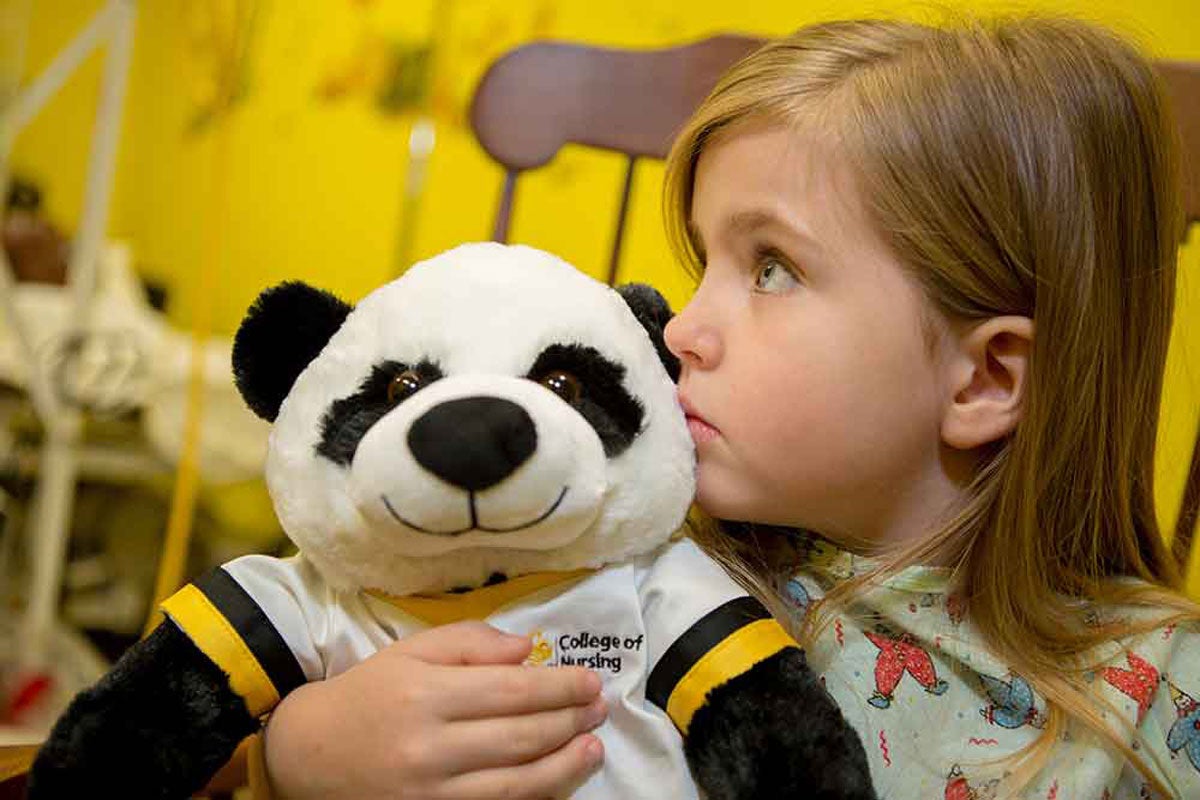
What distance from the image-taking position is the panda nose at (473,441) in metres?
0.52

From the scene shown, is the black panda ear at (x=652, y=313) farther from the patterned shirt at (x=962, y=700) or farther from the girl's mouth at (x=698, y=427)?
the patterned shirt at (x=962, y=700)

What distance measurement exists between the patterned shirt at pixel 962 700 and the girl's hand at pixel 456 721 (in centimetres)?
22

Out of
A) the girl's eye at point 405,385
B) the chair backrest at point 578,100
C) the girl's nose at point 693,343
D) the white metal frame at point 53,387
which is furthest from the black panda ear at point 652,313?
the white metal frame at point 53,387

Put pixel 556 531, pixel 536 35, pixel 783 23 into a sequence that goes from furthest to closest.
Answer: pixel 536 35 < pixel 783 23 < pixel 556 531

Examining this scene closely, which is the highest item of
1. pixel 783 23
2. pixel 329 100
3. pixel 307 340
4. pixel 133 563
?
pixel 783 23

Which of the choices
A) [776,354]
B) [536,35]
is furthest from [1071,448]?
[536,35]

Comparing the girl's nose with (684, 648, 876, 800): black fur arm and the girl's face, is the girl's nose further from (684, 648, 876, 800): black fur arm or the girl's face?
(684, 648, 876, 800): black fur arm

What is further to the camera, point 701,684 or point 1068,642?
point 1068,642

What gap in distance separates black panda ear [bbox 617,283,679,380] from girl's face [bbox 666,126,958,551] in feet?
0.07

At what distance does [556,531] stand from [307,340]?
6.8 inches

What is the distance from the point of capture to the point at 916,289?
2.40 feet

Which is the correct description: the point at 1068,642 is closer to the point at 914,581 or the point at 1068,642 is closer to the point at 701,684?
the point at 914,581

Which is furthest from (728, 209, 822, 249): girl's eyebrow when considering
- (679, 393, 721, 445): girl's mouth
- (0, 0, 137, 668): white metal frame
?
(0, 0, 137, 668): white metal frame

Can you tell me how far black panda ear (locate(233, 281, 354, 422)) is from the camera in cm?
63
